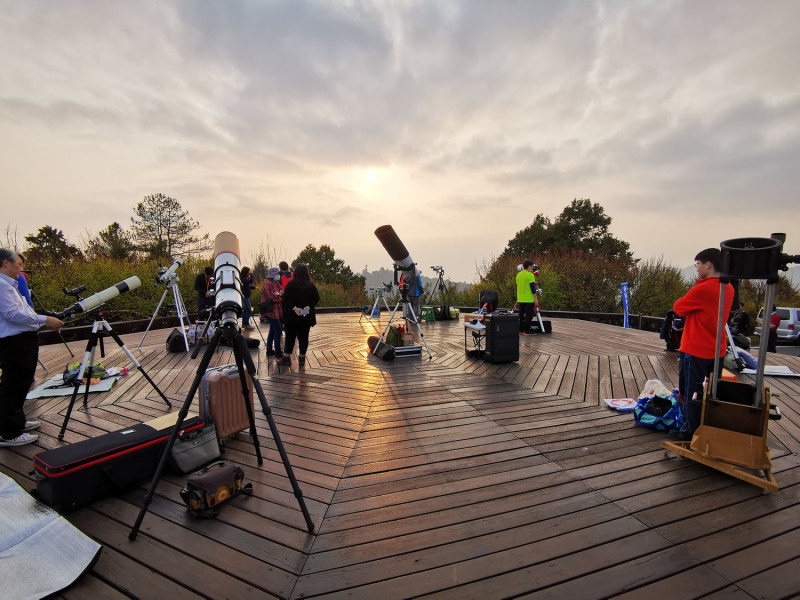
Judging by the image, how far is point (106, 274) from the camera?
1051 centimetres

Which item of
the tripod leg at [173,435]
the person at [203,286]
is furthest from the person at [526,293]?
the tripod leg at [173,435]

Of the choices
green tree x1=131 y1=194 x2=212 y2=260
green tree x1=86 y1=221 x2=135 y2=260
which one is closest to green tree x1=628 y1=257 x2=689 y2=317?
green tree x1=86 y1=221 x2=135 y2=260

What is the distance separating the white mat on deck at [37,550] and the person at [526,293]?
790cm

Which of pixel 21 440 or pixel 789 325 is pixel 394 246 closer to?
pixel 21 440

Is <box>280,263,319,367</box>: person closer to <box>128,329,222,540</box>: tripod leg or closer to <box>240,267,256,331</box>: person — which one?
<box>240,267,256,331</box>: person

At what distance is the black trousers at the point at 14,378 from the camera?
10.3 feet

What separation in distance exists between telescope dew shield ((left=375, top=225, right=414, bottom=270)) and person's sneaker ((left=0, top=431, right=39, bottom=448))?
4941 mm

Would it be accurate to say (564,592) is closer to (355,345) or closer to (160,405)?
(160,405)

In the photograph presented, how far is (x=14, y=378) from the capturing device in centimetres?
319

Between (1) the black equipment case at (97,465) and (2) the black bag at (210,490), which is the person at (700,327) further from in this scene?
(1) the black equipment case at (97,465)

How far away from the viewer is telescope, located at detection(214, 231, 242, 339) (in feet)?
7.06

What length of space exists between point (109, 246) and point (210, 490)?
22768 millimetres

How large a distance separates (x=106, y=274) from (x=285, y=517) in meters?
11.4

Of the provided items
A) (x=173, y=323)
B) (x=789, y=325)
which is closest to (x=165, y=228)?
(x=173, y=323)
